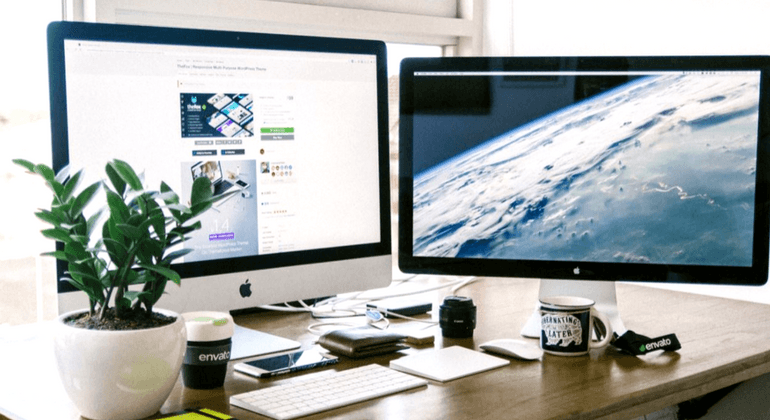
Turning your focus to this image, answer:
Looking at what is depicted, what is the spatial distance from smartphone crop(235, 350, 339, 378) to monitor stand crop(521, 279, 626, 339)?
393mm

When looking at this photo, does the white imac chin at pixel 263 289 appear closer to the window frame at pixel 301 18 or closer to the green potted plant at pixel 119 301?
the green potted plant at pixel 119 301

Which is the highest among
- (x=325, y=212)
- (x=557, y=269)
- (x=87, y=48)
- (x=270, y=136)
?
(x=87, y=48)

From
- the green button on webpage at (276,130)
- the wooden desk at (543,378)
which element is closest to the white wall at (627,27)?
the wooden desk at (543,378)

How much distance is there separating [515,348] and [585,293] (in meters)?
0.25

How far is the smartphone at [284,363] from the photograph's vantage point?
1270 millimetres

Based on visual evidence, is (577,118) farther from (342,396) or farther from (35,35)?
(35,35)

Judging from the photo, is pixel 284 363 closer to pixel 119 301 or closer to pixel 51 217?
pixel 119 301

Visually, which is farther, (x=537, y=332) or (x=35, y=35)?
(x=35, y=35)

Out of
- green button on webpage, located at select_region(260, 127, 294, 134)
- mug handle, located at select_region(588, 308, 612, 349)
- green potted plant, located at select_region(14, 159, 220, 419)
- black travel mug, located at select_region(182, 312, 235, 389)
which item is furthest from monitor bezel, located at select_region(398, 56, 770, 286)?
green potted plant, located at select_region(14, 159, 220, 419)

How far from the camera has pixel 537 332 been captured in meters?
1.52

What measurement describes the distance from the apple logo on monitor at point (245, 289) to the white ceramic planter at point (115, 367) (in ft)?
0.97

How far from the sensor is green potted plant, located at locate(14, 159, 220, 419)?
1026mm

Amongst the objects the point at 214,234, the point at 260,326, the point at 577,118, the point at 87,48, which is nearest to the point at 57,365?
the point at 214,234

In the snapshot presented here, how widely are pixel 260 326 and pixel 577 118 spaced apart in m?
0.70
